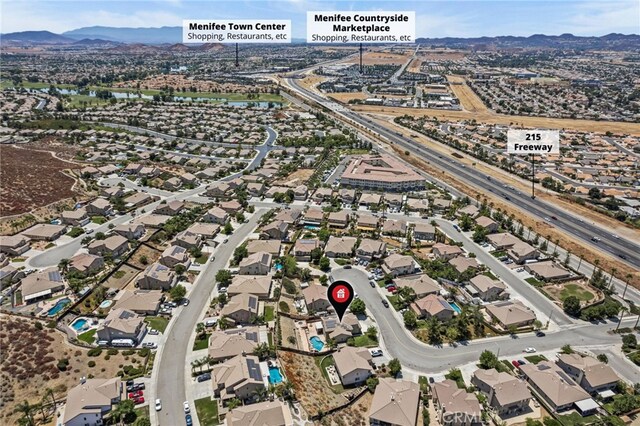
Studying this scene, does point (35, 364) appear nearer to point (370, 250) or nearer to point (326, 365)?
point (326, 365)

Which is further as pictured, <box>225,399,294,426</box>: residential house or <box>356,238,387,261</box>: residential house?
<box>356,238,387,261</box>: residential house

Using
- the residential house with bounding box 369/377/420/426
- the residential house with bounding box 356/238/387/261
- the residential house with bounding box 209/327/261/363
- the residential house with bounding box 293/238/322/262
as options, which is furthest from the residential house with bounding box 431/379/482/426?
the residential house with bounding box 293/238/322/262

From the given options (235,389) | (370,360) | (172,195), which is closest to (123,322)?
(235,389)

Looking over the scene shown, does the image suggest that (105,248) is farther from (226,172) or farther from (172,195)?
(226,172)

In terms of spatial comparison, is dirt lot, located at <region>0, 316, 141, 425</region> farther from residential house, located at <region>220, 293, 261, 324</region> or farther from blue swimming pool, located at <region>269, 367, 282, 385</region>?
blue swimming pool, located at <region>269, 367, 282, 385</region>

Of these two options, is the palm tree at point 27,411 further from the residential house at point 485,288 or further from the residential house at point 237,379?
the residential house at point 485,288
